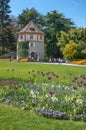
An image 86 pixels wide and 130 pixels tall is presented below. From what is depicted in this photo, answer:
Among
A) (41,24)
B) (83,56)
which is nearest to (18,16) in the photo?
(41,24)

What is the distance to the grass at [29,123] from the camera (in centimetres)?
859

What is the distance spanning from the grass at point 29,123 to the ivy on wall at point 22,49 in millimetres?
75339

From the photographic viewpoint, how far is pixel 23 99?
11.8 metres

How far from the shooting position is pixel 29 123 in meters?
8.90

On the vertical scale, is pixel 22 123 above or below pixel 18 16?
below

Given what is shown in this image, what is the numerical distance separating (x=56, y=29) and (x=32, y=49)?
7.75 m

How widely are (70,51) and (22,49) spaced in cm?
1435

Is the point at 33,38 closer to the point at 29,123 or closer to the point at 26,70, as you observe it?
the point at 26,70

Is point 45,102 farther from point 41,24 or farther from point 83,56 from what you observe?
point 41,24

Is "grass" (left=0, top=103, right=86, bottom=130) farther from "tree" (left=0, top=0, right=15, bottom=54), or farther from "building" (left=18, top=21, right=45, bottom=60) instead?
"tree" (left=0, top=0, right=15, bottom=54)

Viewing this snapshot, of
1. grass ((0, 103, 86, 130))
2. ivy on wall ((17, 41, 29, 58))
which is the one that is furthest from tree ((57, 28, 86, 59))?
grass ((0, 103, 86, 130))

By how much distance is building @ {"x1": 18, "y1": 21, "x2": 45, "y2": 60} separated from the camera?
87188 millimetres

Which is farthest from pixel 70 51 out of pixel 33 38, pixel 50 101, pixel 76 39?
pixel 50 101

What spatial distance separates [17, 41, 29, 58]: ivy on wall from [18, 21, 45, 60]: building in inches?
42.1
